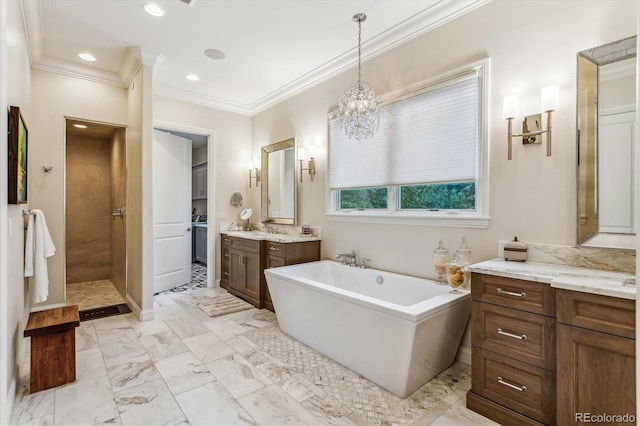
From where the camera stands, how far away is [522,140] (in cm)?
215

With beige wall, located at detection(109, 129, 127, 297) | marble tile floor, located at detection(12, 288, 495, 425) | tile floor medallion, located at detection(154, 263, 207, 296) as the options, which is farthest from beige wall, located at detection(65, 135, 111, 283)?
marble tile floor, located at detection(12, 288, 495, 425)

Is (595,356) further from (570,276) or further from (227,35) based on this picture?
(227,35)

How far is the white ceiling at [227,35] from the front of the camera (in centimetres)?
255

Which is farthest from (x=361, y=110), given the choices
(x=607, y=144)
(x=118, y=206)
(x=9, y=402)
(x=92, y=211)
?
(x=92, y=211)

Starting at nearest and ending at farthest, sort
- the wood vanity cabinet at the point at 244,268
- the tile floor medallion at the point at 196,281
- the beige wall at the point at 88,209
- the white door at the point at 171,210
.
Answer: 1. the wood vanity cabinet at the point at 244,268
2. the white door at the point at 171,210
3. the tile floor medallion at the point at 196,281
4. the beige wall at the point at 88,209

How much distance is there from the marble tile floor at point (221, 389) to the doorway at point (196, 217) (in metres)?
1.73

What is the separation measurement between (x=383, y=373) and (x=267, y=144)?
3637mm

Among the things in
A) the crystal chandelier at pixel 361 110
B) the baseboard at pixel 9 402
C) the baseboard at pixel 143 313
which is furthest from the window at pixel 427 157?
the baseboard at pixel 9 402

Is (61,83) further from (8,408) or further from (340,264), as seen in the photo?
(340,264)

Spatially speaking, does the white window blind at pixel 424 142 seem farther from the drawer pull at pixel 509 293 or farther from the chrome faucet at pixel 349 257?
the drawer pull at pixel 509 293

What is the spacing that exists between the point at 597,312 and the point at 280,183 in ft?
12.2

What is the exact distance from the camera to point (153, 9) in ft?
8.54

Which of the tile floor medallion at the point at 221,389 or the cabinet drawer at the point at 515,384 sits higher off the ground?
the cabinet drawer at the point at 515,384

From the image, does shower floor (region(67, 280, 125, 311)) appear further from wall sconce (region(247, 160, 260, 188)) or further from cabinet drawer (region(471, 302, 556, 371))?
cabinet drawer (region(471, 302, 556, 371))
